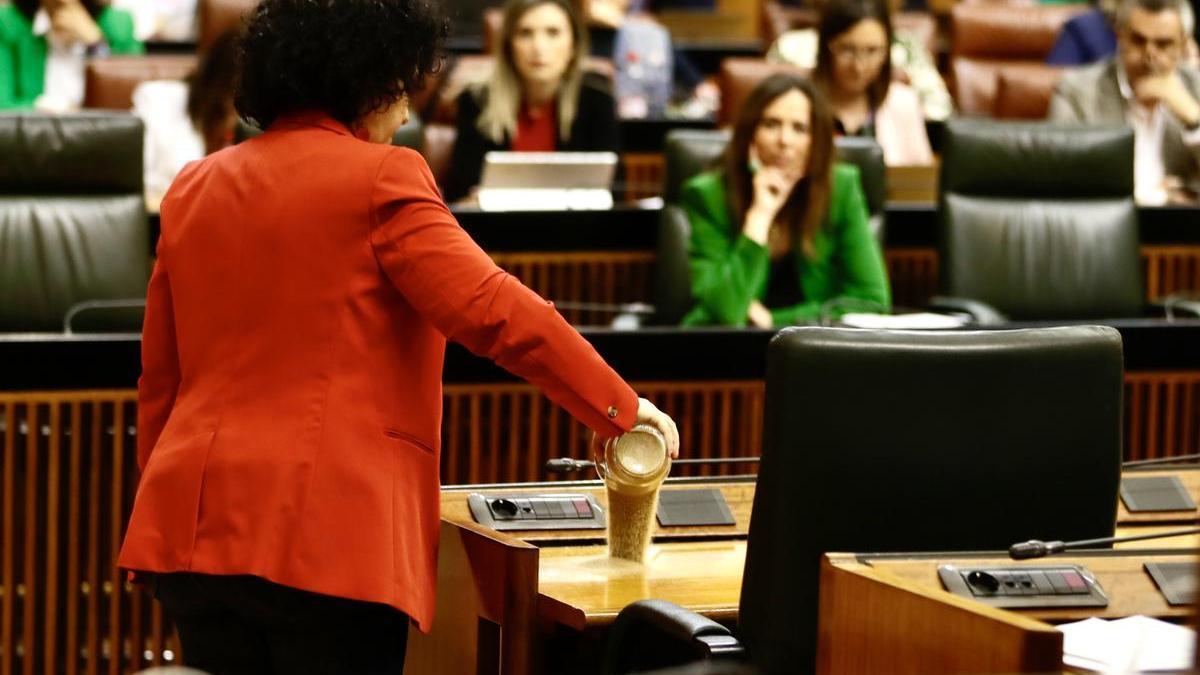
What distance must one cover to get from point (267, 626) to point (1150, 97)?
11.8 ft

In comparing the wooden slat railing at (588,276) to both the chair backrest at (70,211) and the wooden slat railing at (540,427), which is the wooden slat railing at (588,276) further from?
the wooden slat railing at (540,427)

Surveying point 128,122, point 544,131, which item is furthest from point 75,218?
point 544,131

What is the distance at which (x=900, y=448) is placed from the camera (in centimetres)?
169

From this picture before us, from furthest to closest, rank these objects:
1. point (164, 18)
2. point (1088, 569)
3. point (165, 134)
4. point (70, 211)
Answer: point (164, 18) < point (165, 134) < point (70, 211) < point (1088, 569)

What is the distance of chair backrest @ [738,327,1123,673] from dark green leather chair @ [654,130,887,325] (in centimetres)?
201

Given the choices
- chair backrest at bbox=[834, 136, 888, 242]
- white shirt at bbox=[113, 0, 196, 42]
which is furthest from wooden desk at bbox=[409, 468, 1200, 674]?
white shirt at bbox=[113, 0, 196, 42]

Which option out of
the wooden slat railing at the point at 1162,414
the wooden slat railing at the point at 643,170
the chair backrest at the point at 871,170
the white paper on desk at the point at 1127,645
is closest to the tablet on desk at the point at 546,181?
the chair backrest at the point at 871,170

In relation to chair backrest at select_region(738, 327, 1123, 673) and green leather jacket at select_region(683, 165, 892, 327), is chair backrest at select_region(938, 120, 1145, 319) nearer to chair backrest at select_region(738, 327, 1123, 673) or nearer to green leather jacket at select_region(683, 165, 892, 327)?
green leather jacket at select_region(683, 165, 892, 327)

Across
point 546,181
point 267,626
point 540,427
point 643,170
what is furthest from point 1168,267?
point 267,626

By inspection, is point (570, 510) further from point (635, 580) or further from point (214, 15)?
point (214, 15)

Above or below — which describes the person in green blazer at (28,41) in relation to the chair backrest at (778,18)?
below

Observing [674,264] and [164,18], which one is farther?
[164,18]

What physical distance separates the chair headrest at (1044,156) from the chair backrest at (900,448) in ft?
7.67

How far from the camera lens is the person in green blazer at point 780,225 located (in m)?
3.59
